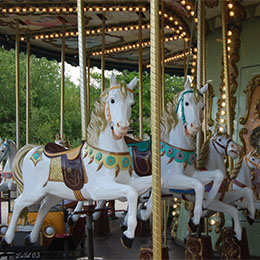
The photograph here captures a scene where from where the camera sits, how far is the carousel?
12.7 feet

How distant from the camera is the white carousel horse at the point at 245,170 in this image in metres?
5.85

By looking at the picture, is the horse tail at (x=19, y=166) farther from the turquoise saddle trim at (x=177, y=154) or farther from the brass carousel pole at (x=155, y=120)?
the brass carousel pole at (x=155, y=120)

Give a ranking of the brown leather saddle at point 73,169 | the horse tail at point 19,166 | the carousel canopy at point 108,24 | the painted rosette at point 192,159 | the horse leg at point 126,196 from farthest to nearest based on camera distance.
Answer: the carousel canopy at point 108,24
the painted rosette at point 192,159
the horse tail at point 19,166
the brown leather saddle at point 73,169
the horse leg at point 126,196

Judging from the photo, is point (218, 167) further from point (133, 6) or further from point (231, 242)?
point (133, 6)

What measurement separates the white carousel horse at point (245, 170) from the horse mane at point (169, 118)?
147cm

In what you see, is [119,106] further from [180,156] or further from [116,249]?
[116,249]

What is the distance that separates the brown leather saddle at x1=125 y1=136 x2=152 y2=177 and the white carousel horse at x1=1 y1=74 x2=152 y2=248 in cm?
84

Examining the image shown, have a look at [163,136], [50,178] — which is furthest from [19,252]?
[163,136]

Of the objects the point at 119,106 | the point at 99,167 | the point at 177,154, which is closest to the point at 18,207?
the point at 99,167

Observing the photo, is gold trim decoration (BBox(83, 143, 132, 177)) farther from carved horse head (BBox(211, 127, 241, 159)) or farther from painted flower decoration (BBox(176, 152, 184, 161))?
carved horse head (BBox(211, 127, 241, 159))

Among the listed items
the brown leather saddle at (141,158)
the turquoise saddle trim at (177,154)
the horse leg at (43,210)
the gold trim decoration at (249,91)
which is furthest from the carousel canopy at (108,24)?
the horse leg at (43,210)

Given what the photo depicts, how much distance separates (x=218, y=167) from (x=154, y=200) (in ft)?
8.82

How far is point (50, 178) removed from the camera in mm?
4195

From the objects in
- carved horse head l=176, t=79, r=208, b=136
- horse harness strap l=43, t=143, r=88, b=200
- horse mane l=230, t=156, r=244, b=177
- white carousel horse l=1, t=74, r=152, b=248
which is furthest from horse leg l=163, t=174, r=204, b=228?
horse mane l=230, t=156, r=244, b=177
